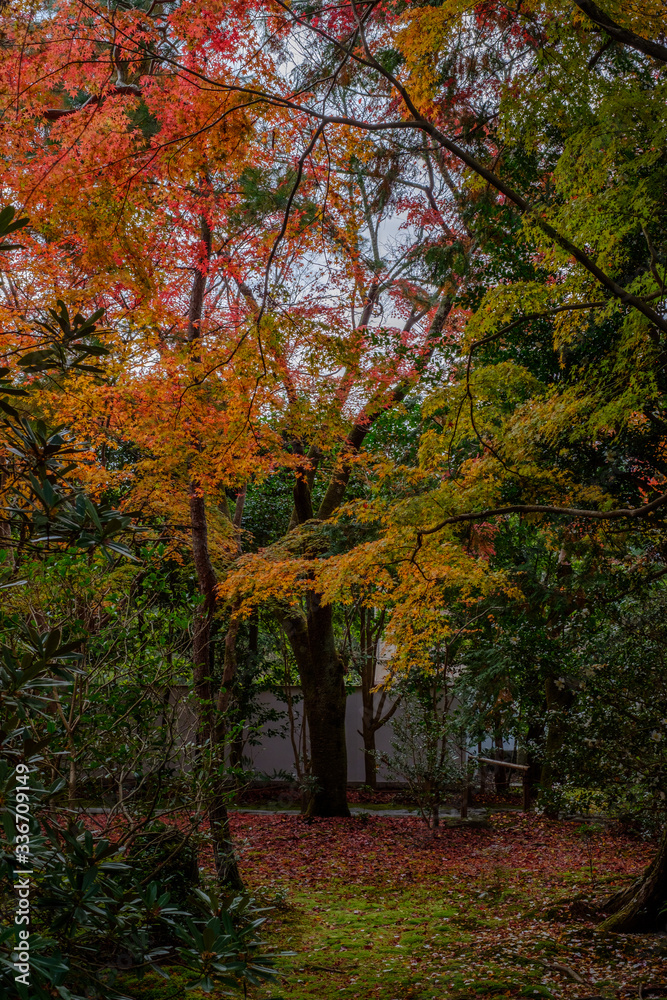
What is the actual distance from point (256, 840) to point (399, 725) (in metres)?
2.41

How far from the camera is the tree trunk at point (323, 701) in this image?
1043 centimetres

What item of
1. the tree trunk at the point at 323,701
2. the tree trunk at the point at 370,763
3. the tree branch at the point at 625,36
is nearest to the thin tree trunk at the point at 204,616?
the tree trunk at the point at 323,701

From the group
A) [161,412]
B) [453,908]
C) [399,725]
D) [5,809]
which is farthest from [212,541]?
[5,809]

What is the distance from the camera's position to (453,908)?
636 cm

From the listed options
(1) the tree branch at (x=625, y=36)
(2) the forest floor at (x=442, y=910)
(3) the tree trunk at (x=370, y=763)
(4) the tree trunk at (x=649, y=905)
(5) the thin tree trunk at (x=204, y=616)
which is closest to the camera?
(1) the tree branch at (x=625, y=36)

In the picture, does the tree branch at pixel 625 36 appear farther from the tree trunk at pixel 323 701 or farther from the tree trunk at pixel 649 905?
the tree trunk at pixel 323 701

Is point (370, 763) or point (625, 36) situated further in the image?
point (370, 763)

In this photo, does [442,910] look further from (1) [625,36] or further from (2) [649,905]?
(1) [625,36]

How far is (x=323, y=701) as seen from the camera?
1057 centimetres

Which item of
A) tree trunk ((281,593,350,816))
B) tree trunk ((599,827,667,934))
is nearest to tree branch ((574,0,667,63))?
tree trunk ((599,827,667,934))

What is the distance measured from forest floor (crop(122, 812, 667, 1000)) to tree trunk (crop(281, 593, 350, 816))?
0.44 m

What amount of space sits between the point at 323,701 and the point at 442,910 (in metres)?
4.46

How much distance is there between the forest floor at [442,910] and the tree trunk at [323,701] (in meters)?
0.44

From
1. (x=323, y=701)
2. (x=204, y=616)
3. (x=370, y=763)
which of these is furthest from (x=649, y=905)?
(x=370, y=763)
